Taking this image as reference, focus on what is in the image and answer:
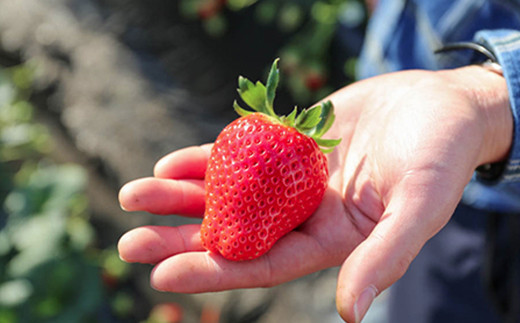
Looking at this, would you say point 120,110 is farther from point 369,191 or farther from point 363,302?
point 363,302

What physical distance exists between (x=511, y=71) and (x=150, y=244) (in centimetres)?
95

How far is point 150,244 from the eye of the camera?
114 cm

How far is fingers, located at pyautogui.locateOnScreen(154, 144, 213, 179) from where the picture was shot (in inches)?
53.8

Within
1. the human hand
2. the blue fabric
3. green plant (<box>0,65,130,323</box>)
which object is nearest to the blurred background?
green plant (<box>0,65,130,323</box>)

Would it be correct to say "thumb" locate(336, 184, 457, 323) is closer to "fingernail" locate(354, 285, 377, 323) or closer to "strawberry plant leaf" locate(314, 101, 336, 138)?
"fingernail" locate(354, 285, 377, 323)

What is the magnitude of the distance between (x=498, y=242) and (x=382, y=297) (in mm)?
1122

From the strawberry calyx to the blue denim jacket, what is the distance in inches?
17.6

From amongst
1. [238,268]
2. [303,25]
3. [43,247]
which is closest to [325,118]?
[238,268]

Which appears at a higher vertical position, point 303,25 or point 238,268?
point 303,25

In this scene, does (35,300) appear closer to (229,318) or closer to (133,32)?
(229,318)

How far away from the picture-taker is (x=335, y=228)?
3.95ft

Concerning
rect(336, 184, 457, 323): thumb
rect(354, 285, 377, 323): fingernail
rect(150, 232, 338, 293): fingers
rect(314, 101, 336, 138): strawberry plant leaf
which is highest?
rect(314, 101, 336, 138): strawberry plant leaf

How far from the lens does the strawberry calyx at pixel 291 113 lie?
1195mm

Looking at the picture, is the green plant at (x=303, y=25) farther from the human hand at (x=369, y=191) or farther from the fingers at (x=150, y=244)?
the fingers at (x=150, y=244)
